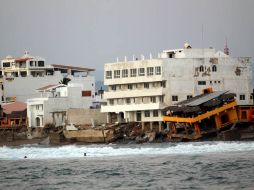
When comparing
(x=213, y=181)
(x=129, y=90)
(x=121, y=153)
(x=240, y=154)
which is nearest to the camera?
(x=213, y=181)

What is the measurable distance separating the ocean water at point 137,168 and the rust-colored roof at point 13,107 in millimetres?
30587

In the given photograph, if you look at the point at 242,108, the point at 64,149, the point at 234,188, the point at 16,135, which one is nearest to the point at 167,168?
the point at 234,188

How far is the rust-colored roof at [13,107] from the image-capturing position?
109 meters

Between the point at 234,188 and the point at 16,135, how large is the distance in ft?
195

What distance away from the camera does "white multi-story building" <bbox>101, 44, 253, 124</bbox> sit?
297ft

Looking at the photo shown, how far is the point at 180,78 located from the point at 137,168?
3341cm

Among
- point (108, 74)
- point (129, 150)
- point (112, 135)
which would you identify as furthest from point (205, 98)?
point (108, 74)

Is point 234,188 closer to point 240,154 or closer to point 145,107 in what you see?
point 240,154

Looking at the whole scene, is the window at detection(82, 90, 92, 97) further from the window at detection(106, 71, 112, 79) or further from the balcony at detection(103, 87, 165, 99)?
the window at detection(106, 71, 112, 79)

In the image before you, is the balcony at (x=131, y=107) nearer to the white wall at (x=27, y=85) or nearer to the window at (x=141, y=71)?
the window at (x=141, y=71)

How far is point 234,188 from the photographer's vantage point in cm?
4619

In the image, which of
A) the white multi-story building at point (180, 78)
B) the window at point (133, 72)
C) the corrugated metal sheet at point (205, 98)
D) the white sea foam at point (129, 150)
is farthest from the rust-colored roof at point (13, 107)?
the corrugated metal sheet at point (205, 98)

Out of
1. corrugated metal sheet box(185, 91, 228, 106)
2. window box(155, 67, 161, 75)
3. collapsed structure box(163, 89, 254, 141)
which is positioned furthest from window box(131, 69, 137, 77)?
corrugated metal sheet box(185, 91, 228, 106)

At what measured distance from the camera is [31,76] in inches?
4601
